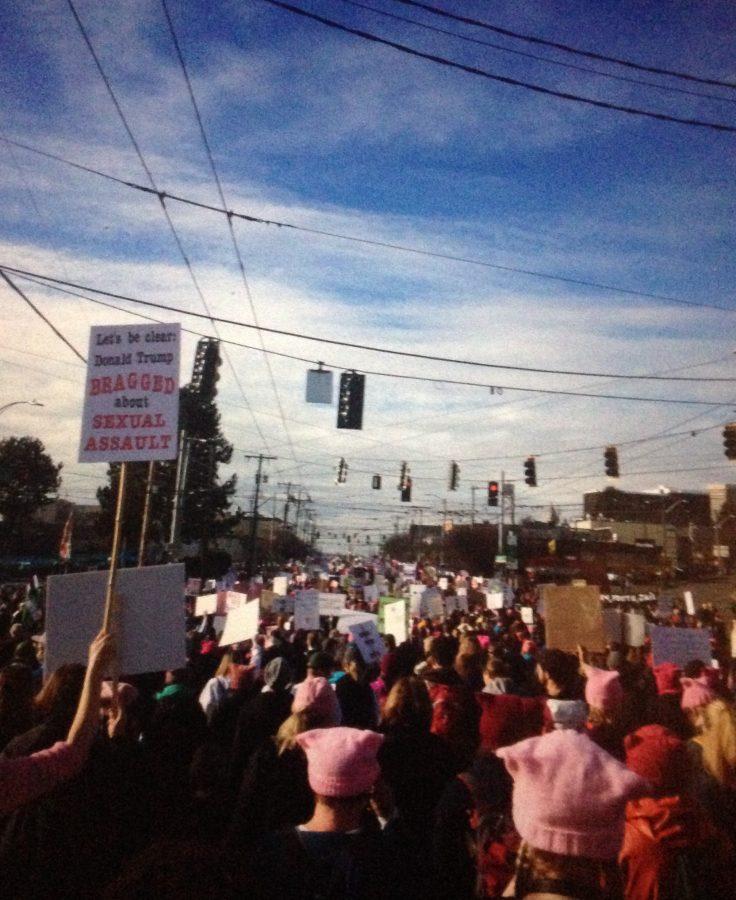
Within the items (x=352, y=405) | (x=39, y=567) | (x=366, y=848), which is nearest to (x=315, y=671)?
(x=366, y=848)

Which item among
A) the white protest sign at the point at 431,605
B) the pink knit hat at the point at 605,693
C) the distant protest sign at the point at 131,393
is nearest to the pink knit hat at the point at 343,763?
the distant protest sign at the point at 131,393

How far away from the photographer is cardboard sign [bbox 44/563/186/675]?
4.86 meters

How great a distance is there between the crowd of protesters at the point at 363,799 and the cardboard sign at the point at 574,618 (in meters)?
3.91

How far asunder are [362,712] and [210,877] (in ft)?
17.8

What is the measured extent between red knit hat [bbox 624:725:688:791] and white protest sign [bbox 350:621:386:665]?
6139 millimetres

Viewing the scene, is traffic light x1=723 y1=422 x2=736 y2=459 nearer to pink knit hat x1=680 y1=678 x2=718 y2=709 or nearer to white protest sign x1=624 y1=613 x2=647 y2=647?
white protest sign x1=624 y1=613 x2=647 y2=647

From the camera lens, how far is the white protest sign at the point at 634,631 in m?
12.8

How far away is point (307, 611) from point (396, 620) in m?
2.71

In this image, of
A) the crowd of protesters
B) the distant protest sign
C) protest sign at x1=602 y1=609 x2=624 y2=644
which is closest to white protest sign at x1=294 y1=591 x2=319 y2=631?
protest sign at x1=602 y1=609 x2=624 y2=644

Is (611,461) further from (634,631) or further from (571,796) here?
(571,796)

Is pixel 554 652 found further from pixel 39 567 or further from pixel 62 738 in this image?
pixel 39 567

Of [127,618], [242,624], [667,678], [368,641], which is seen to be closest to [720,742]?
[127,618]

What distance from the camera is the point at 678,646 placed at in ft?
31.7

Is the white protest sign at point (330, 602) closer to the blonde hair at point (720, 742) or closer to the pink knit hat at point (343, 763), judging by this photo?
the blonde hair at point (720, 742)
